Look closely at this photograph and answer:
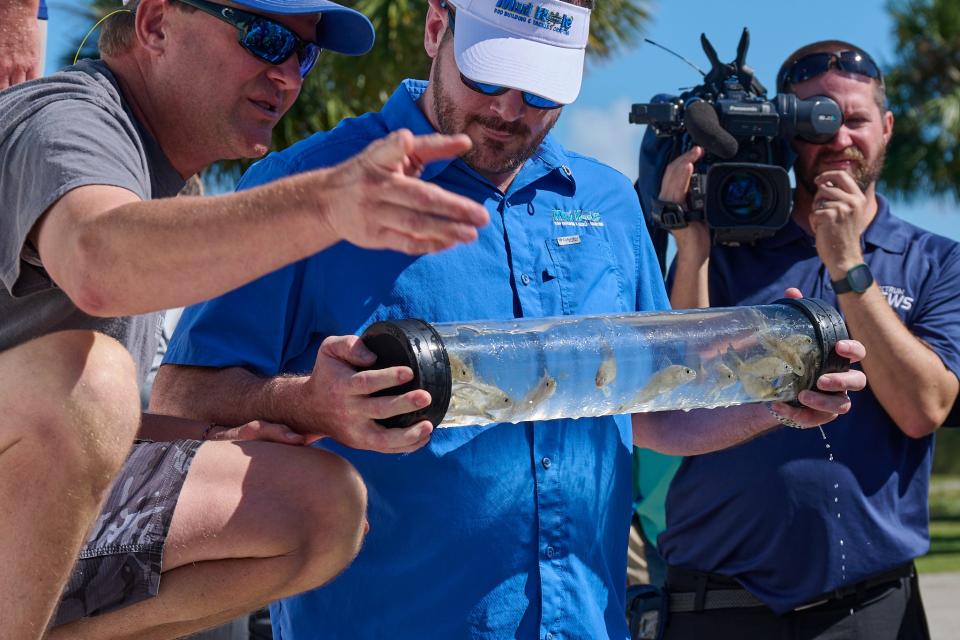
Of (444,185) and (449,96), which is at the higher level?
(449,96)

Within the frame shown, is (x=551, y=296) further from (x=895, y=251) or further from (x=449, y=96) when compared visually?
(x=895, y=251)

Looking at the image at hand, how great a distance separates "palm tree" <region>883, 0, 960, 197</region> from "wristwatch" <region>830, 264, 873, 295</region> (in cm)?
1734

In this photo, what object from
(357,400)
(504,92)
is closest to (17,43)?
(504,92)

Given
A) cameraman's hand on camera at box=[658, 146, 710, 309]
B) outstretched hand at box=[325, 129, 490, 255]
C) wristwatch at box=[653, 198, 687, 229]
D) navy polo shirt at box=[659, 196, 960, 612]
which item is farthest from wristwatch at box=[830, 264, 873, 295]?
outstretched hand at box=[325, 129, 490, 255]

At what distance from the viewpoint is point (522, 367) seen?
283 cm

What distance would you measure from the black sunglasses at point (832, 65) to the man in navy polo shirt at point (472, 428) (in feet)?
5.43

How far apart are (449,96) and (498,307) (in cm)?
55

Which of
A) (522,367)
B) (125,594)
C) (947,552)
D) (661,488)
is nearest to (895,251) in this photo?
(661,488)

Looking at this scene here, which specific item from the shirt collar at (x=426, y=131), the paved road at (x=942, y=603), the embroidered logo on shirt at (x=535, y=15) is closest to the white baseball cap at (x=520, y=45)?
the embroidered logo on shirt at (x=535, y=15)

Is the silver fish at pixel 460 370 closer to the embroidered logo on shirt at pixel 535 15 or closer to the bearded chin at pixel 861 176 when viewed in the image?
the embroidered logo on shirt at pixel 535 15

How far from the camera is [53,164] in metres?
2.32

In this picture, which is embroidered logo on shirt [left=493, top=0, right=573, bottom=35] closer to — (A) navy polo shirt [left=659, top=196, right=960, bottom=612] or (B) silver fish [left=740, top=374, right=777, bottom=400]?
(B) silver fish [left=740, top=374, right=777, bottom=400]

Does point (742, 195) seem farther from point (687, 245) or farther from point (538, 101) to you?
point (538, 101)

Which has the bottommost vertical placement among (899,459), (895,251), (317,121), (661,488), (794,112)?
(317,121)
